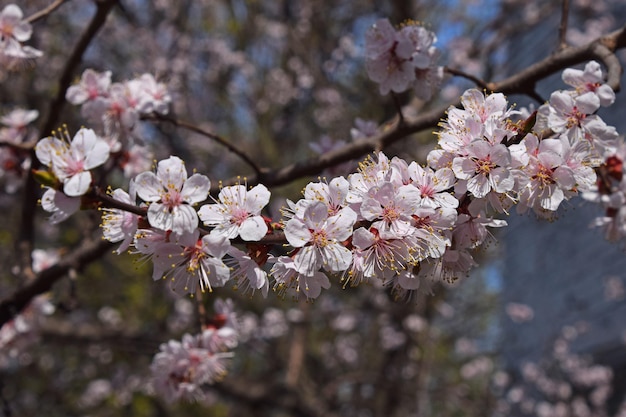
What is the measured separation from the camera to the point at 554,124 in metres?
1.49

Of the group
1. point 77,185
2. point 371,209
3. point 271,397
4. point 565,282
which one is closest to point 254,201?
point 371,209

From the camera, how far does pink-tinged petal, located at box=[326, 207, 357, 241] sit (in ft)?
4.13

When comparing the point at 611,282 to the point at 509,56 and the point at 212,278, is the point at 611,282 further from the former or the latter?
the point at 212,278

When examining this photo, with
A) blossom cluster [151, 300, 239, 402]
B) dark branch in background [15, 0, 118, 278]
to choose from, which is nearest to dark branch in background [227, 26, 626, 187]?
blossom cluster [151, 300, 239, 402]

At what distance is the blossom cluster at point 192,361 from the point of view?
6.60ft

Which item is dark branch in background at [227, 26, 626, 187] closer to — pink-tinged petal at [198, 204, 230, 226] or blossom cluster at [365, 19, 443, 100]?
blossom cluster at [365, 19, 443, 100]


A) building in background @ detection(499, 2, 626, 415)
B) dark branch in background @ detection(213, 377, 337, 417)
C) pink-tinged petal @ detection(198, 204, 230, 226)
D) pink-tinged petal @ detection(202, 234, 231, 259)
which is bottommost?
building in background @ detection(499, 2, 626, 415)

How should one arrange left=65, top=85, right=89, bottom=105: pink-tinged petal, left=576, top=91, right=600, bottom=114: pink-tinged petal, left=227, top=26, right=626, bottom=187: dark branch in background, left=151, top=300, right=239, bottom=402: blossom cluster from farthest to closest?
1. left=65, top=85, right=89, bottom=105: pink-tinged petal
2. left=151, top=300, right=239, bottom=402: blossom cluster
3. left=227, top=26, right=626, bottom=187: dark branch in background
4. left=576, top=91, right=600, bottom=114: pink-tinged petal

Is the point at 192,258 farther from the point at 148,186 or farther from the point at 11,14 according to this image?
the point at 11,14

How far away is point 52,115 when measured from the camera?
2.31m

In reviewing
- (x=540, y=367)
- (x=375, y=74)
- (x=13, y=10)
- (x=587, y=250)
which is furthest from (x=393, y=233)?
(x=540, y=367)

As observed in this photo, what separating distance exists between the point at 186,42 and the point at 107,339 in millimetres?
3520

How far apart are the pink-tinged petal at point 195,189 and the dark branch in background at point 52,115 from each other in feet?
3.53

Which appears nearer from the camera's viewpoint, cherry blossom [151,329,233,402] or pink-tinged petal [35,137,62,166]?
pink-tinged petal [35,137,62,166]
